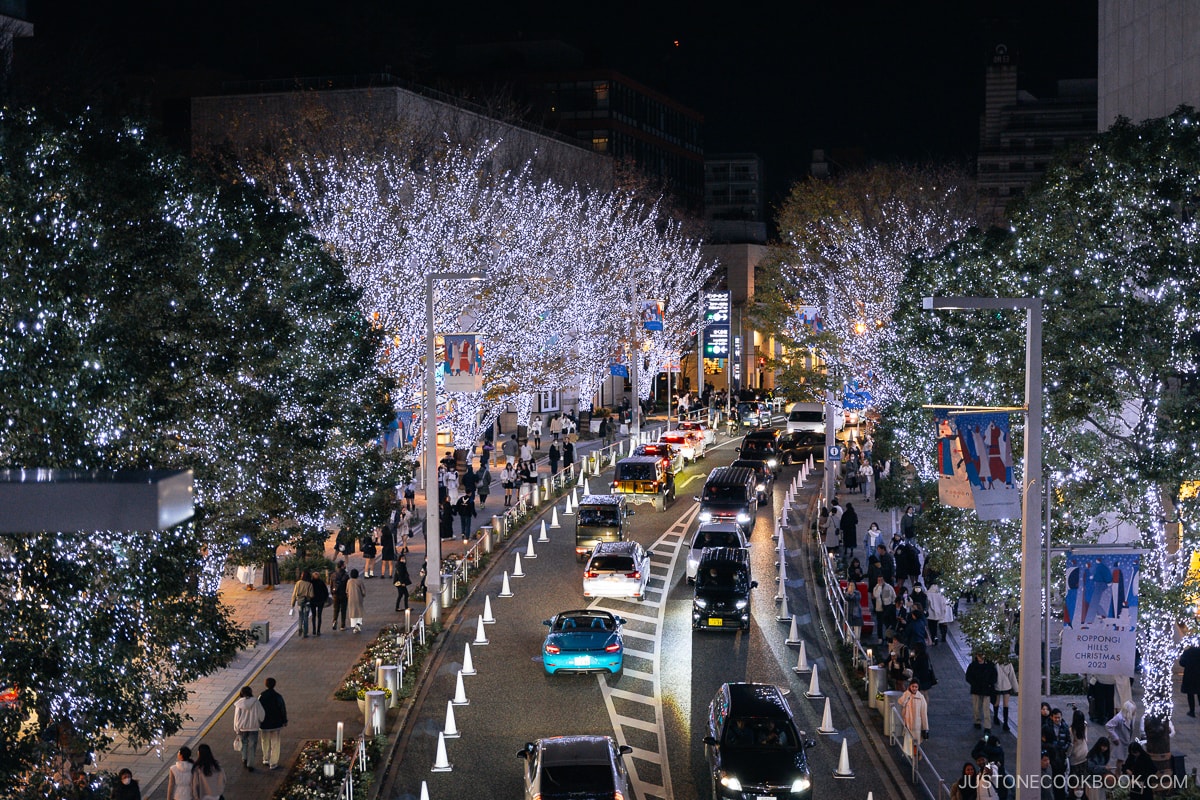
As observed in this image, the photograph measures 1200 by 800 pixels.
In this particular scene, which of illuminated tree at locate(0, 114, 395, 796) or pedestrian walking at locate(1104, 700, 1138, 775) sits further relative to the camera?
pedestrian walking at locate(1104, 700, 1138, 775)

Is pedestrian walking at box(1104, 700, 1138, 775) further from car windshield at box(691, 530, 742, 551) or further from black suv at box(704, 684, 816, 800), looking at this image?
car windshield at box(691, 530, 742, 551)

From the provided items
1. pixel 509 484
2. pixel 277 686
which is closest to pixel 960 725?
pixel 277 686

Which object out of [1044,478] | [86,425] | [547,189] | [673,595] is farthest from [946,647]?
[547,189]

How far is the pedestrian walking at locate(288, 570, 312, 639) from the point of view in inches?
967

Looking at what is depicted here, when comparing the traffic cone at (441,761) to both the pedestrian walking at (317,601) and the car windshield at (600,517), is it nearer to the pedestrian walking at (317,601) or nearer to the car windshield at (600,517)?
the pedestrian walking at (317,601)

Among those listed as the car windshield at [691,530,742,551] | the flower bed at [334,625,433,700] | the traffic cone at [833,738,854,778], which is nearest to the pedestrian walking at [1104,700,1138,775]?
the traffic cone at [833,738,854,778]

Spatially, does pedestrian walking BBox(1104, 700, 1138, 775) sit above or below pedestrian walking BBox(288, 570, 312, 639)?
below

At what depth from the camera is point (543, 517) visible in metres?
38.7

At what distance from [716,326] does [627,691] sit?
150 feet

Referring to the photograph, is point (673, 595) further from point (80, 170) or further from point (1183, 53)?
point (80, 170)

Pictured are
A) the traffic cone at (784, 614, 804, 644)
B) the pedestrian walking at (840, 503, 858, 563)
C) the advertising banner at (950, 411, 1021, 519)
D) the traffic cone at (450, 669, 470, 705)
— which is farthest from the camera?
the pedestrian walking at (840, 503, 858, 563)

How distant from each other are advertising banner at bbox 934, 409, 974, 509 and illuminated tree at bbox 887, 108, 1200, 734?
2771 mm

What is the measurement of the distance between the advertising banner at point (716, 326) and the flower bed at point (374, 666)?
141 ft

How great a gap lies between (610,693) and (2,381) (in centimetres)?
1298
